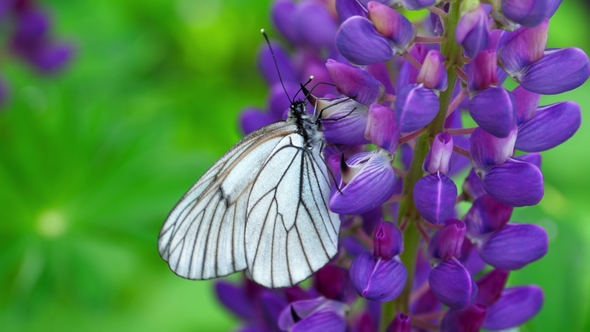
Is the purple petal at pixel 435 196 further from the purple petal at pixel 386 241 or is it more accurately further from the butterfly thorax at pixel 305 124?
the butterfly thorax at pixel 305 124

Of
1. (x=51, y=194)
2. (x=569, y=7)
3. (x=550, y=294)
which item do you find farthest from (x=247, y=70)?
(x=550, y=294)

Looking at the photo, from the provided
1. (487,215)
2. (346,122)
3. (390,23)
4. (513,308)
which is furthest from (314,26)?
(513,308)

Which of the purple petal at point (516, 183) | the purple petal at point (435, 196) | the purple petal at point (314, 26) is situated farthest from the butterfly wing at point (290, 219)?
the purple petal at point (314, 26)

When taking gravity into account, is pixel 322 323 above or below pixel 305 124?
below

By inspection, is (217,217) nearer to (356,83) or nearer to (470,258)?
(356,83)

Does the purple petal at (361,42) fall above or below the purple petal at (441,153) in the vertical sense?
above

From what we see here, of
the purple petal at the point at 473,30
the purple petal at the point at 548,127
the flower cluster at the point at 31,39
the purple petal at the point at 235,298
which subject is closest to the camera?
the purple petal at the point at 473,30

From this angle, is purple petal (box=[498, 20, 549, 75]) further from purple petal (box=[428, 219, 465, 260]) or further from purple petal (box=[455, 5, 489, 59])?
purple petal (box=[428, 219, 465, 260])
